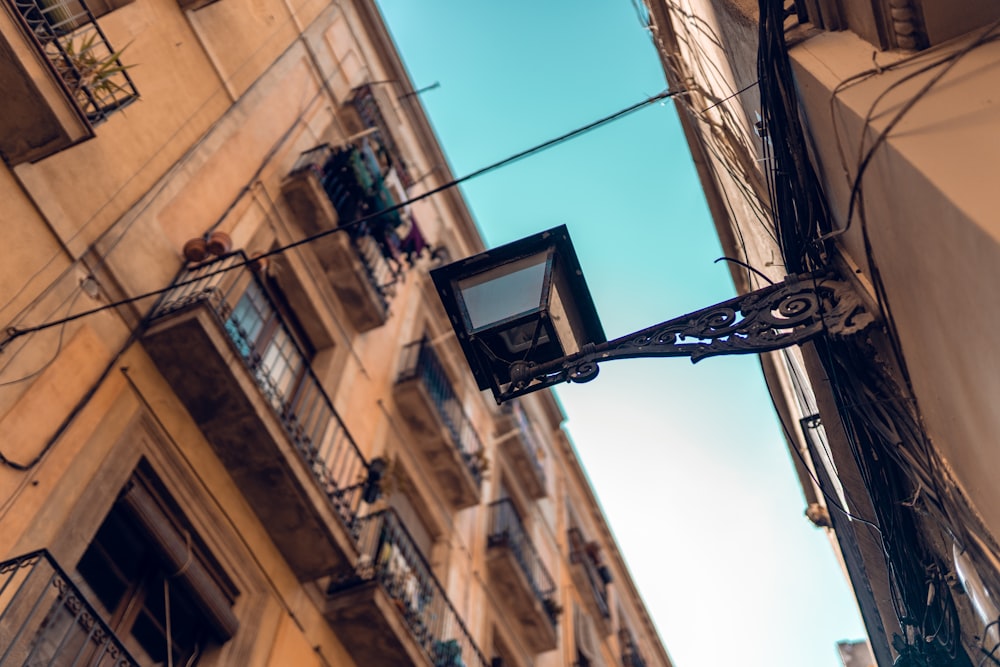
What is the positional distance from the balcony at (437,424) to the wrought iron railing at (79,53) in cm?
551

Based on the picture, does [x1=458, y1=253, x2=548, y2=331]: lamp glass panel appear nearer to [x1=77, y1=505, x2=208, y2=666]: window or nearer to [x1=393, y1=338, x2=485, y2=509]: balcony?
[x1=77, y1=505, x2=208, y2=666]: window

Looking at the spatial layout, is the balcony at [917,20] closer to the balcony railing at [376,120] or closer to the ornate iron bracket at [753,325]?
the ornate iron bracket at [753,325]

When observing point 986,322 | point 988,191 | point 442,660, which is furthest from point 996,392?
point 442,660

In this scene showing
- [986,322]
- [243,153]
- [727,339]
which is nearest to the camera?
[986,322]

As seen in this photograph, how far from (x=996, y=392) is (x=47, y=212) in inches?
259

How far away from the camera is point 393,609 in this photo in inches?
320

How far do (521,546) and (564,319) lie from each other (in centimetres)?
1077

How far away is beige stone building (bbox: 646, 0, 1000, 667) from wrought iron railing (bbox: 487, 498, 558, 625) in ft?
28.6

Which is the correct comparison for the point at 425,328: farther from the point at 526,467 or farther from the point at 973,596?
the point at 973,596

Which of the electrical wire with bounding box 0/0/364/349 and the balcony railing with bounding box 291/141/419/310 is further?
the balcony railing with bounding box 291/141/419/310

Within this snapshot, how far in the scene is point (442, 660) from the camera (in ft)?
30.4

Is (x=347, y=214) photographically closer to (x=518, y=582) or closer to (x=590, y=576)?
(x=518, y=582)

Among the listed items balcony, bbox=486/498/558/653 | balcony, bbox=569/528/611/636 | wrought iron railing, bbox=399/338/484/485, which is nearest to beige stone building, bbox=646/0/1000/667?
wrought iron railing, bbox=399/338/484/485

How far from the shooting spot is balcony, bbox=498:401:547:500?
52.2ft
